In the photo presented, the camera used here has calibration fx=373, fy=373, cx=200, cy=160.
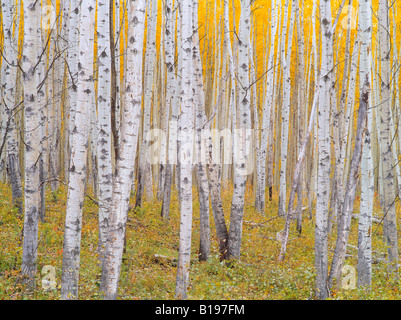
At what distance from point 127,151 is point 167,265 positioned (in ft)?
11.5

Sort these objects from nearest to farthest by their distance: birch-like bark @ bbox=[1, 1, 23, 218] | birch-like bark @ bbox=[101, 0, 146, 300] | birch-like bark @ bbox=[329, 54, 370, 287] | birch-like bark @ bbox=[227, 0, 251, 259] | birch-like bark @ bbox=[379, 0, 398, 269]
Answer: birch-like bark @ bbox=[101, 0, 146, 300], birch-like bark @ bbox=[329, 54, 370, 287], birch-like bark @ bbox=[379, 0, 398, 269], birch-like bark @ bbox=[227, 0, 251, 259], birch-like bark @ bbox=[1, 1, 23, 218]

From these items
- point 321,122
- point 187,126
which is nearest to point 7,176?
point 187,126

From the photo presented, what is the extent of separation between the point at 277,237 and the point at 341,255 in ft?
13.1

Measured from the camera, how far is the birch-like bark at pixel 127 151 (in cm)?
378

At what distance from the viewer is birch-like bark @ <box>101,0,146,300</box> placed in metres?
3.78

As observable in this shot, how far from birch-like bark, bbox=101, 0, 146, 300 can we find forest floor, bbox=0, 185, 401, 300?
63 cm

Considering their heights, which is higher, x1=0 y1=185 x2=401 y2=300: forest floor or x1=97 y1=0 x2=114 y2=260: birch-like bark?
x1=97 y1=0 x2=114 y2=260: birch-like bark

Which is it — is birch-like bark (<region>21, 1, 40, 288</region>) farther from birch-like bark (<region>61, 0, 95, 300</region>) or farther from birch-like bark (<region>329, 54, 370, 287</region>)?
birch-like bark (<region>329, 54, 370, 287</region>)

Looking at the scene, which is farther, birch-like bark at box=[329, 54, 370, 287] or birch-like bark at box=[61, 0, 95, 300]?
birch-like bark at box=[329, 54, 370, 287]

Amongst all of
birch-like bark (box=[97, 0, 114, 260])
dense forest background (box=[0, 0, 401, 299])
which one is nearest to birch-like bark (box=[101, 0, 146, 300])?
dense forest background (box=[0, 0, 401, 299])

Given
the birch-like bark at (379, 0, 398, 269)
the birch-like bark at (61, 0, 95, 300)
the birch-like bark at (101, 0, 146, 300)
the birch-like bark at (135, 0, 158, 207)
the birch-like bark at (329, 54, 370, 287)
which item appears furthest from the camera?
the birch-like bark at (135, 0, 158, 207)

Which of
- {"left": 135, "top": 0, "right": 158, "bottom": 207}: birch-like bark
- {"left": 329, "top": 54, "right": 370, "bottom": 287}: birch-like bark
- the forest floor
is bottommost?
the forest floor

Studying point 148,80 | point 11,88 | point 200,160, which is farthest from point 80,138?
point 148,80

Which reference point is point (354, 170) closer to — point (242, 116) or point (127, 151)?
point (242, 116)
